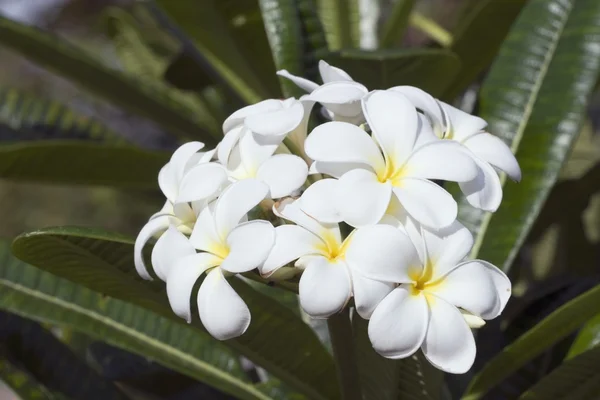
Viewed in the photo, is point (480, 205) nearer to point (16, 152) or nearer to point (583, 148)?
point (16, 152)

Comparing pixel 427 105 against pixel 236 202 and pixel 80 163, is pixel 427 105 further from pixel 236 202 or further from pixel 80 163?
pixel 80 163

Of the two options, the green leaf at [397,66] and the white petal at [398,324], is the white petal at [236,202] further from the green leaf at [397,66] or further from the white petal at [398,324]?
the green leaf at [397,66]

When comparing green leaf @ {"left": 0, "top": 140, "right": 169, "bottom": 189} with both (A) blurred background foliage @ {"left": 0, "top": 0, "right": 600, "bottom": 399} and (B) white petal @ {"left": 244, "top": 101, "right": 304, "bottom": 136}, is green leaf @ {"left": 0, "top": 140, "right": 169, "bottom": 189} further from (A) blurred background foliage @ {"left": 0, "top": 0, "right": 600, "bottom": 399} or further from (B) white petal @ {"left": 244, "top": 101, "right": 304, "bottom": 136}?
(B) white petal @ {"left": 244, "top": 101, "right": 304, "bottom": 136}

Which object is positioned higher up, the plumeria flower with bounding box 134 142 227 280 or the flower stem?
the plumeria flower with bounding box 134 142 227 280

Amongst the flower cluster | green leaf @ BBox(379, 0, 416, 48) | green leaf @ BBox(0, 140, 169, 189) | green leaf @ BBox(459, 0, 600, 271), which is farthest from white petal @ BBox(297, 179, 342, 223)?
green leaf @ BBox(379, 0, 416, 48)

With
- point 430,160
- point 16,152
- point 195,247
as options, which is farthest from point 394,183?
point 16,152

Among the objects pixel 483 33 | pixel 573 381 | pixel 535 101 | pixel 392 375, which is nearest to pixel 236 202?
pixel 392 375

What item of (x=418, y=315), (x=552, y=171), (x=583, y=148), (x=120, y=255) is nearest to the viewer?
(x=418, y=315)
